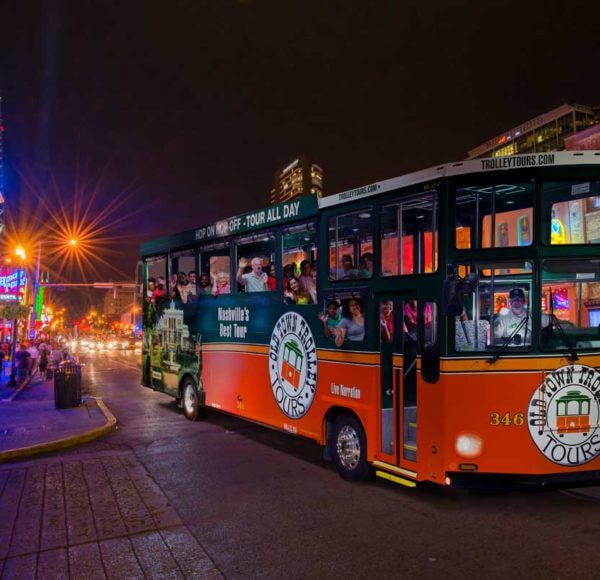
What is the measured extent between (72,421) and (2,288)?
23587mm

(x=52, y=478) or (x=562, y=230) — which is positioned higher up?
(x=562, y=230)

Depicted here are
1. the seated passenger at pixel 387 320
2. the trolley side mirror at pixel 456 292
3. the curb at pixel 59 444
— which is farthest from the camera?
the curb at pixel 59 444

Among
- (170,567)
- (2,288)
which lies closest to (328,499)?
(170,567)

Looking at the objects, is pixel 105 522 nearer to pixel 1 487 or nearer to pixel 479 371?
pixel 1 487

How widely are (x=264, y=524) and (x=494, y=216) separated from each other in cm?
416

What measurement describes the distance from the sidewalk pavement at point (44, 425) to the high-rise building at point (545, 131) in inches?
3582

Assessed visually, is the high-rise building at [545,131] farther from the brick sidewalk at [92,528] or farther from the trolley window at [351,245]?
the brick sidewalk at [92,528]

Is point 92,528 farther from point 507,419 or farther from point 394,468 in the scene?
point 507,419

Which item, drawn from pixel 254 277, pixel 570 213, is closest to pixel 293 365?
pixel 254 277

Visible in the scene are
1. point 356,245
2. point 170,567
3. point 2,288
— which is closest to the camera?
point 170,567

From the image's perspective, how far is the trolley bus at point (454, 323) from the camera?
5980mm

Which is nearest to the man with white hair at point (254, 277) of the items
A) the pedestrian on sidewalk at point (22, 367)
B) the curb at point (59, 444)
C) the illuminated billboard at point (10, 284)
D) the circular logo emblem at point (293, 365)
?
the circular logo emblem at point (293, 365)

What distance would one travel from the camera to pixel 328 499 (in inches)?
270

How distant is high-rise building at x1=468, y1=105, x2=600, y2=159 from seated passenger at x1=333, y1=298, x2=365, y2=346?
94274 mm
